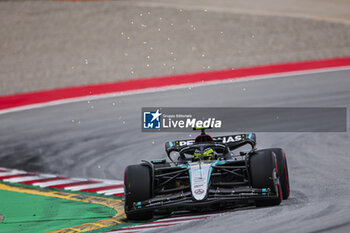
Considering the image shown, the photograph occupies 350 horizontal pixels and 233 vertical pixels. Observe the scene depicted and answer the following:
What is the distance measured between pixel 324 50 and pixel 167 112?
7.62 meters

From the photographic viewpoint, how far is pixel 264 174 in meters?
7.81

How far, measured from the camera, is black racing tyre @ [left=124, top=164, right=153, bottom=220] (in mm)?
8078

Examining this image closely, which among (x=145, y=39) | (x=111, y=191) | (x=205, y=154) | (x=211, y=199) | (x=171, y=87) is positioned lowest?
(x=111, y=191)

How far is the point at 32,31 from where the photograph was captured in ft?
82.0

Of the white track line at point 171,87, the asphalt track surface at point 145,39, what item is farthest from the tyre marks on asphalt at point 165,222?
the asphalt track surface at point 145,39

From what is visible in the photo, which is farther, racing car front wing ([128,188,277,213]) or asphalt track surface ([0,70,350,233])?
racing car front wing ([128,188,277,213])

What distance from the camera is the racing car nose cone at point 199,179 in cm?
769

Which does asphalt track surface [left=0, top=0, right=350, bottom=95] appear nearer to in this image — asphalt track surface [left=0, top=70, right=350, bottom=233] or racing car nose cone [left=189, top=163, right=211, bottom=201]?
asphalt track surface [left=0, top=70, right=350, bottom=233]

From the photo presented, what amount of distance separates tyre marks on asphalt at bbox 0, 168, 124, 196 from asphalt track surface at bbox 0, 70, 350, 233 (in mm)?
295

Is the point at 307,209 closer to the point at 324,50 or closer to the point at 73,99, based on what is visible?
the point at 73,99

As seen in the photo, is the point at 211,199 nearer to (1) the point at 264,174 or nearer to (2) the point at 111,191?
(1) the point at 264,174

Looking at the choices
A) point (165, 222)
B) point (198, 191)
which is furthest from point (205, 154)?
point (165, 222)

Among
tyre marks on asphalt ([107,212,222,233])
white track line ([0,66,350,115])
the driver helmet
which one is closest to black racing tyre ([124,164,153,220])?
tyre marks on asphalt ([107,212,222,233])

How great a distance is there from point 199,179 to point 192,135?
613 cm
